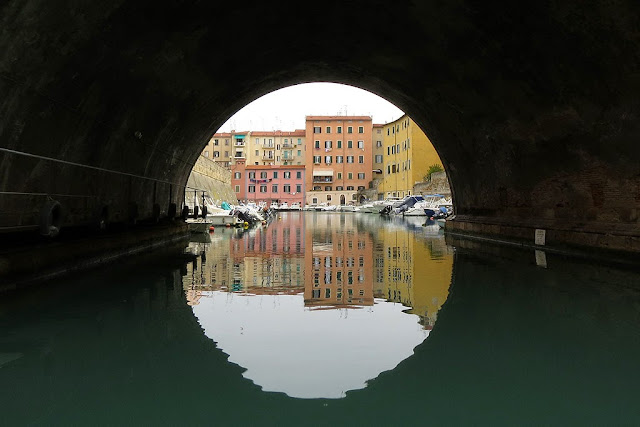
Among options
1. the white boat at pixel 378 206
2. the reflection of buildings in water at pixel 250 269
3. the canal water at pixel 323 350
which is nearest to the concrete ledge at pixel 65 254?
the canal water at pixel 323 350

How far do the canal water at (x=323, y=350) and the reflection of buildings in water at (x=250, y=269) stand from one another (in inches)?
4.0

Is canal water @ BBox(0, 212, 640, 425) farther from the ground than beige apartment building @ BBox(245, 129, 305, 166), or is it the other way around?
beige apartment building @ BBox(245, 129, 305, 166)

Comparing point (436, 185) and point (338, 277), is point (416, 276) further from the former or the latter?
point (436, 185)

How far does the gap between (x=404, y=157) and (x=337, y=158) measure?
20.0m

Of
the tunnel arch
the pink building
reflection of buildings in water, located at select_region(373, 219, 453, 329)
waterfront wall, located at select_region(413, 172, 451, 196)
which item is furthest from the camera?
the pink building

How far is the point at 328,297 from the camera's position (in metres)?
7.44

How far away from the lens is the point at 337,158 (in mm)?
85125

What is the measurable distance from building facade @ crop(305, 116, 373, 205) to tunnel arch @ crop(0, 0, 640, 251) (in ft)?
223

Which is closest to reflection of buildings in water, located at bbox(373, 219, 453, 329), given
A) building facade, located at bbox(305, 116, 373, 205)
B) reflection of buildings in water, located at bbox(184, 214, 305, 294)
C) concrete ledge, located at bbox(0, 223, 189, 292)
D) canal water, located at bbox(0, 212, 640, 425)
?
canal water, located at bbox(0, 212, 640, 425)

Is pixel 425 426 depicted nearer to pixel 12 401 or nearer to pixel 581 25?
pixel 12 401

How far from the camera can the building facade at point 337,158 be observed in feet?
277

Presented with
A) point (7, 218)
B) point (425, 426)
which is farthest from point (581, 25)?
point (7, 218)

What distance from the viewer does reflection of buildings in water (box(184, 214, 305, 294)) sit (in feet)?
27.4

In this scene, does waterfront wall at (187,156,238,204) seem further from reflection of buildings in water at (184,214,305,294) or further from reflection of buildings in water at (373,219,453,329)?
reflection of buildings in water at (373,219,453,329)
